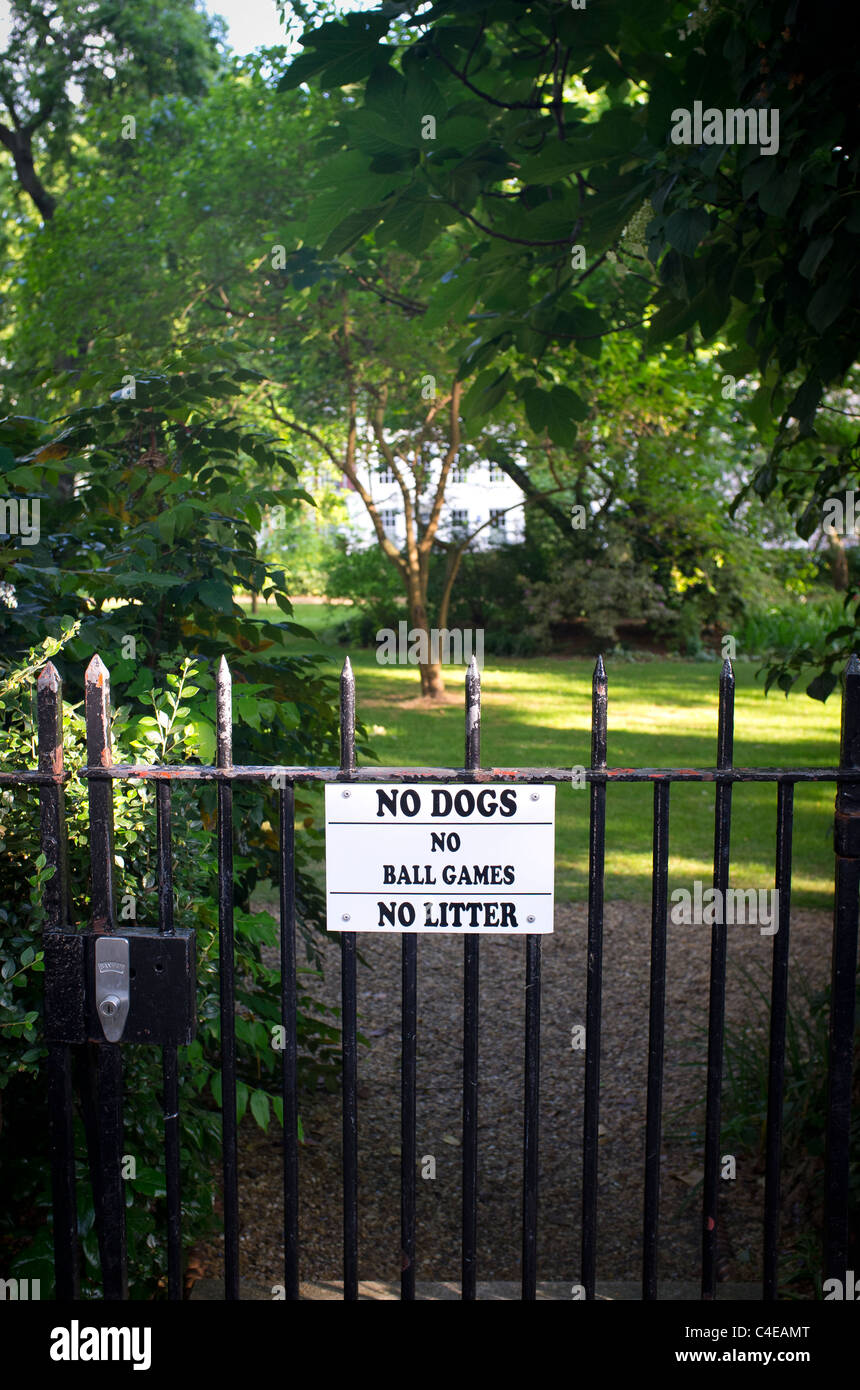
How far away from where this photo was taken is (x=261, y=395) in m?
14.0

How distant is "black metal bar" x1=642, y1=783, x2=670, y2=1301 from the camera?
2383mm

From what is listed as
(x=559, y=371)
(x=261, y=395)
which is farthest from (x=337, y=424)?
(x=559, y=371)

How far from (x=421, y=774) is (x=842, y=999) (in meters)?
1.05

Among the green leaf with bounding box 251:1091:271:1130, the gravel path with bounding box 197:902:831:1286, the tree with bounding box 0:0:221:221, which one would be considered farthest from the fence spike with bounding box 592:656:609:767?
the tree with bounding box 0:0:221:221

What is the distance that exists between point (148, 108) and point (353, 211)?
13.7m

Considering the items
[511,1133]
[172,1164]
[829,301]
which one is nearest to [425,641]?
[511,1133]

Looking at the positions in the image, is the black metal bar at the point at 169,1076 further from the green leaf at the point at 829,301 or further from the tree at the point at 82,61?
the tree at the point at 82,61

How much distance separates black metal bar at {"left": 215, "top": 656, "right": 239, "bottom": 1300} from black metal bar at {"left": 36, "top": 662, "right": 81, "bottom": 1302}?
1.07 ft

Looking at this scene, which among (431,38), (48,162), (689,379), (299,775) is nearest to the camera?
(299,775)

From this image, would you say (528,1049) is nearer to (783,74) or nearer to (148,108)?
(783,74)

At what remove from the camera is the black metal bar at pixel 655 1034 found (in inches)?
93.8

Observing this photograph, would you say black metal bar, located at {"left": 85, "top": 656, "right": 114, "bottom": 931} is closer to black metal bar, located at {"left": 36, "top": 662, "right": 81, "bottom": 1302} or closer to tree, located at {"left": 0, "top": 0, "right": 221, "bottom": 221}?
black metal bar, located at {"left": 36, "top": 662, "right": 81, "bottom": 1302}

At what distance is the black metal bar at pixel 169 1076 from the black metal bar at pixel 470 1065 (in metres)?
0.63

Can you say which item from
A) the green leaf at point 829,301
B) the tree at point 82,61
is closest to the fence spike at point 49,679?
the green leaf at point 829,301
